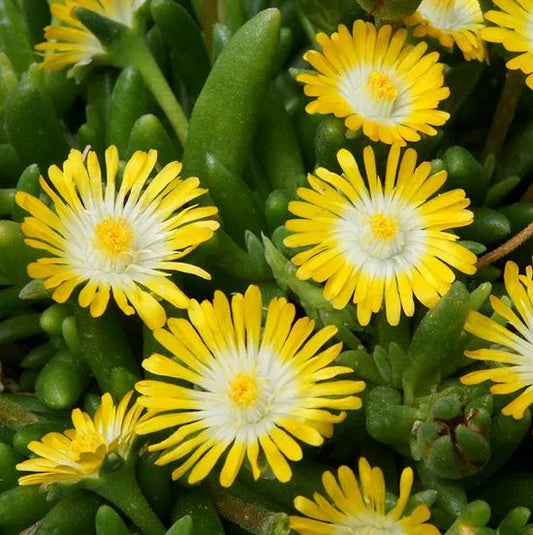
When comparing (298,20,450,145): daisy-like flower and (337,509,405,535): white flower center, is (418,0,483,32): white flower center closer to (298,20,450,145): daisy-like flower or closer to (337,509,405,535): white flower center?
(298,20,450,145): daisy-like flower

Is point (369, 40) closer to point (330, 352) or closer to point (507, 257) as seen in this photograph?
point (507, 257)

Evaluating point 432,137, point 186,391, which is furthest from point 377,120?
point 186,391

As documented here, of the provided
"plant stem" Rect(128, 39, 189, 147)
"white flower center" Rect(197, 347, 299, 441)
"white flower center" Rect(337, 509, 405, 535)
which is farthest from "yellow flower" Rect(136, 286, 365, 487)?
"plant stem" Rect(128, 39, 189, 147)

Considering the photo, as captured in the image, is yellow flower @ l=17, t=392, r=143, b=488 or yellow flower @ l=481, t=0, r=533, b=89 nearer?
yellow flower @ l=17, t=392, r=143, b=488

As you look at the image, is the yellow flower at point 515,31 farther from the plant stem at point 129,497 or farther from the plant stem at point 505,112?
the plant stem at point 129,497

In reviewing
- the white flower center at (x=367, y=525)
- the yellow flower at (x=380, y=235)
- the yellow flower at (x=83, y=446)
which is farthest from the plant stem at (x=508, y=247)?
the yellow flower at (x=83, y=446)

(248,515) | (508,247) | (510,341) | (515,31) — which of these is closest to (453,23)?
(515,31)
